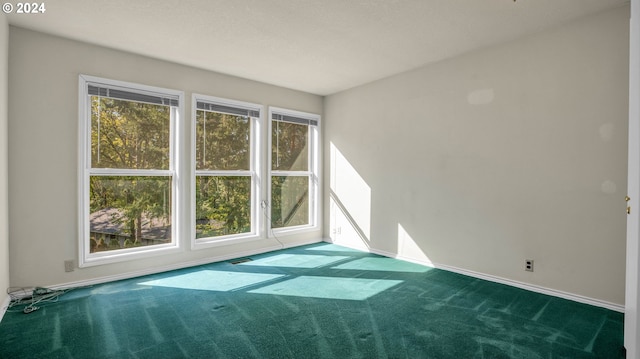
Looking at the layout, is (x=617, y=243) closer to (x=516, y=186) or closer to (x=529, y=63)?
(x=516, y=186)

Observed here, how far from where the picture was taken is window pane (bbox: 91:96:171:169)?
3572 millimetres

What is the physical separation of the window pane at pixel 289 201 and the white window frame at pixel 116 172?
149cm

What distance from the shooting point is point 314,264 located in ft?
14.0

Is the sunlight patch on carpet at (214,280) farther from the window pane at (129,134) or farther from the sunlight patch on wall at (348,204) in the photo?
the sunlight patch on wall at (348,204)

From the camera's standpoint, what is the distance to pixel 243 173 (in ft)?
15.5

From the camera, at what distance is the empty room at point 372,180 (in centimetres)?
247

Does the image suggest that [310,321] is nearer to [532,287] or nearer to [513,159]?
[532,287]

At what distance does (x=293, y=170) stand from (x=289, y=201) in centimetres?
53

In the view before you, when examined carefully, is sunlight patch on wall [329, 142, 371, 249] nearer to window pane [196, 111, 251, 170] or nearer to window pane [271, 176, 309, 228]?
window pane [271, 176, 309, 228]

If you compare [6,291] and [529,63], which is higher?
[529,63]

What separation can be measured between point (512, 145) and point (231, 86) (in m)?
3.59

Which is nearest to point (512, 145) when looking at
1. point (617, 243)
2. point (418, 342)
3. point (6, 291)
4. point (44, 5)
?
point (617, 243)

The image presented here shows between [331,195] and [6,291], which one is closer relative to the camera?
[6,291]

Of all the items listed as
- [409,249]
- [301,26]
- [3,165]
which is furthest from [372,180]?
[3,165]
